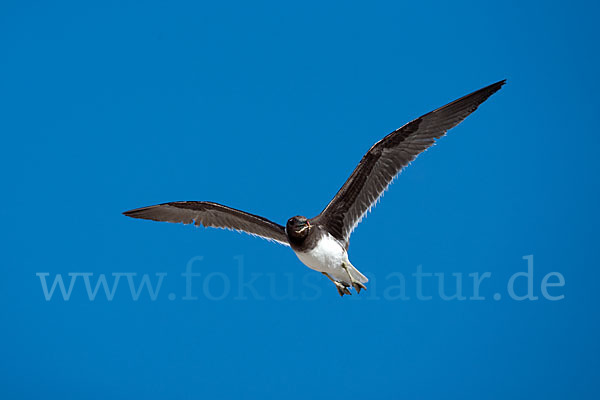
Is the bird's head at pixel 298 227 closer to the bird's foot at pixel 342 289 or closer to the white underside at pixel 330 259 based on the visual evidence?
the white underside at pixel 330 259

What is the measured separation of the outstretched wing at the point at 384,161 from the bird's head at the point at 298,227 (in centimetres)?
40

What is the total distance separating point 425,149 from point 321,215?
1.44 m

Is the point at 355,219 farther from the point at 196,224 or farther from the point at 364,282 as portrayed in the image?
the point at 196,224

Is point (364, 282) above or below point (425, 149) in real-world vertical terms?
below

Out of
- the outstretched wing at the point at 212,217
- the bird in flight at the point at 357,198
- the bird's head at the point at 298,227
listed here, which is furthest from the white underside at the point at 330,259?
the outstretched wing at the point at 212,217

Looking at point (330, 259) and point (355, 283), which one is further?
point (355, 283)

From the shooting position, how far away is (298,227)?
326 inches

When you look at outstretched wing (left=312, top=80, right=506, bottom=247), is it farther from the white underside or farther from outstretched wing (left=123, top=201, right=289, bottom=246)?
outstretched wing (left=123, top=201, right=289, bottom=246)

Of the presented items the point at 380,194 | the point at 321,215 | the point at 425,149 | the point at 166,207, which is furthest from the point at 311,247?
the point at 166,207

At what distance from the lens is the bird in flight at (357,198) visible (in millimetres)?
8484

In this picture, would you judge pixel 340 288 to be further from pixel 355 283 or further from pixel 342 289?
pixel 355 283

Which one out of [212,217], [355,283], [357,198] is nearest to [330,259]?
[355,283]

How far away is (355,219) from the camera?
9.01 metres

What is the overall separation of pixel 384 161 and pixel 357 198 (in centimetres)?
54
